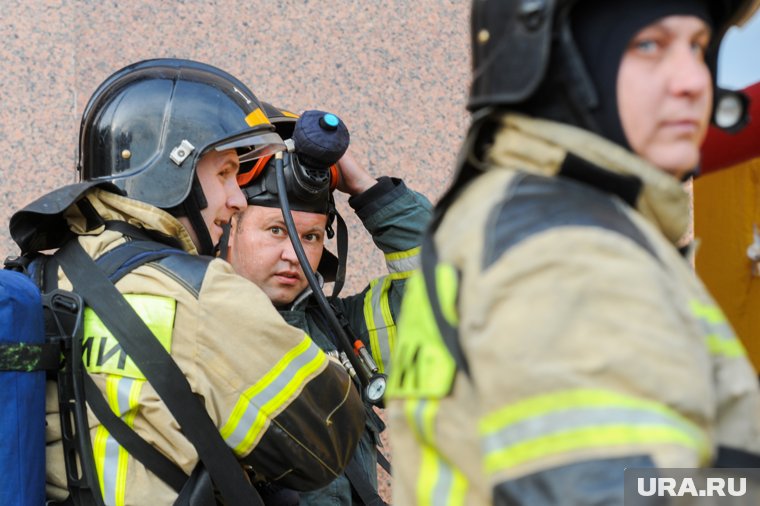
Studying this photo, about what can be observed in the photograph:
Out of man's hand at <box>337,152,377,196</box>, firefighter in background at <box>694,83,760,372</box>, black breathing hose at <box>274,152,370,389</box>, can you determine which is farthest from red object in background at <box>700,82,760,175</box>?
man's hand at <box>337,152,377,196</box>

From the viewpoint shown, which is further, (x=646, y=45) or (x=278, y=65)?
(x=278, y=65)

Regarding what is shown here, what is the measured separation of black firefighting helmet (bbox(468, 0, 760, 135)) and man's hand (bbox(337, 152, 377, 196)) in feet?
7.18

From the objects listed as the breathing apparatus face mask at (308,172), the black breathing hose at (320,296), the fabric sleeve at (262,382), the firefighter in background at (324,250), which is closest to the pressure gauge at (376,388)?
the black breathing hose at (320,296)

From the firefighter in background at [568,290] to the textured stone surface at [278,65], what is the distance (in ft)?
8.68

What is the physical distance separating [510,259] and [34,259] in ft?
5.42

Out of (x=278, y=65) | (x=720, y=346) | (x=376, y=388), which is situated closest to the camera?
(x=720, y=346)

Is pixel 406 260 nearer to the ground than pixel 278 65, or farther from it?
nearer to the ground

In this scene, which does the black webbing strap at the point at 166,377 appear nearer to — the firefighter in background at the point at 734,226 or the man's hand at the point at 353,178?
the firefighter in background at the point at 734,226

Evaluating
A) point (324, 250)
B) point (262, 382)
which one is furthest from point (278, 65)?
point (262, 382)

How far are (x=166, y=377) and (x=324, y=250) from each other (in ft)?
4.57

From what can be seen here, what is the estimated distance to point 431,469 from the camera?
4.00 feet

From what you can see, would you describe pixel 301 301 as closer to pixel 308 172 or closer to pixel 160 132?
pixel 308 172

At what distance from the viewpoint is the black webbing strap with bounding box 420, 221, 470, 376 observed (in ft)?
3.77

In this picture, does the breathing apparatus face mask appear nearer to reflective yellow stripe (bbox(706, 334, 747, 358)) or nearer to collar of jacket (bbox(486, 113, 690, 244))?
collar of jacket (bbox(486, 113, 690, 244))
